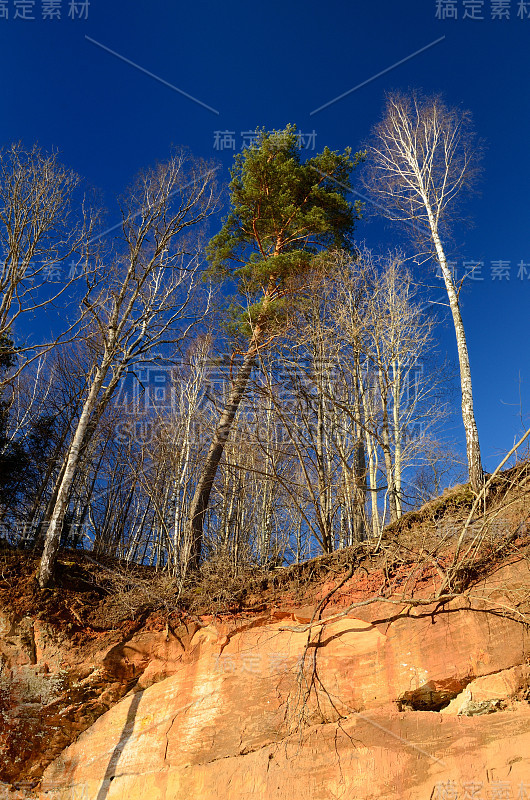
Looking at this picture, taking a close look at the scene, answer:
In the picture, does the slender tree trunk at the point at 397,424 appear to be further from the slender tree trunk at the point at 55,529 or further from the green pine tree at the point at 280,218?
the slender tree trunk at the point at 55,529

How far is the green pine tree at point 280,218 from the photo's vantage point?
1366 centimetres

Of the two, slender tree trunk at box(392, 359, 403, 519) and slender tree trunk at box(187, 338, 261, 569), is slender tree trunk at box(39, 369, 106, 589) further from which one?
slender tree trunk at box(392, 359, 403, 519)

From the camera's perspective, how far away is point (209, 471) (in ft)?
40.1

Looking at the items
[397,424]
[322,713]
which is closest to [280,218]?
[397,424]

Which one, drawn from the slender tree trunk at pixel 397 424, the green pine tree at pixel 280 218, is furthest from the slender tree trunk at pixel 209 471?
the slender tree trunk at pixel 397 424

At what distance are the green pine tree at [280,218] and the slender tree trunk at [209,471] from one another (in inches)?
11.8

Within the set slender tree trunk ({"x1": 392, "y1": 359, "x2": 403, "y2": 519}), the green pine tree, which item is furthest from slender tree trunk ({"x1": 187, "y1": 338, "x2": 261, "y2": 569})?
slender tree trunk ({"x1": 392, "y1": 359, "x2": 403, "y2": 519})

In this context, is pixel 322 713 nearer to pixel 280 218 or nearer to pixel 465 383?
pixel 465 383

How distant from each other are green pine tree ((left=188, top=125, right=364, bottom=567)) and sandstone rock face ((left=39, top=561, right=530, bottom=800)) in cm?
664

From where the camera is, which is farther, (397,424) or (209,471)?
(397,424)

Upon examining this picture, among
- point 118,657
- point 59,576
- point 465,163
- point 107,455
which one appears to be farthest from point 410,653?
point 107,455

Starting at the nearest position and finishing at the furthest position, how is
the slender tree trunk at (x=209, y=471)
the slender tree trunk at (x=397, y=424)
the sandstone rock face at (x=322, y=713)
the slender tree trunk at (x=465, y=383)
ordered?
1. the sandstone rock face at (x=322, y=713)
2. the slender tree trunk at (x=465, y=383)
3. the slender tree trunk at (x=209, y=471)
4. the slender tree trunk at (x=397, y=424)

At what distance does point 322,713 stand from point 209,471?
6.45m

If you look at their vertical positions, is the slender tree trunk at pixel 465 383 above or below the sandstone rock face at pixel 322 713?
above
